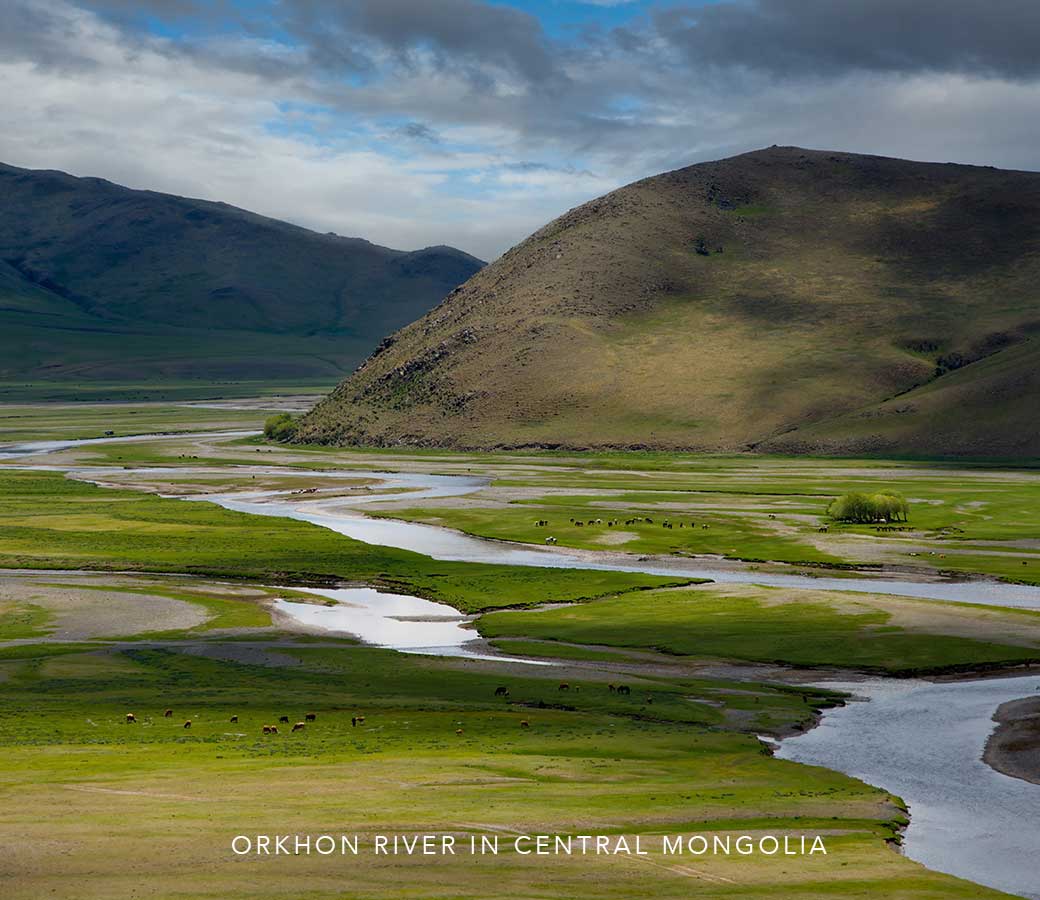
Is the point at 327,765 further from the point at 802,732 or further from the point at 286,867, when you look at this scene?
the point at 802,732

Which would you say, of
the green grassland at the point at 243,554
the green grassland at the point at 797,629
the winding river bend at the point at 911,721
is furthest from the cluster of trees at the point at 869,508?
the green grassland at the point at 797,629

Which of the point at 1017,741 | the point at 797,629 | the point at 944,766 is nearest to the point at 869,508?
the point at 797,629

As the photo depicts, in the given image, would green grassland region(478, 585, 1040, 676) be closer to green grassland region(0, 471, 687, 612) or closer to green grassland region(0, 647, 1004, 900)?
green grassland region(0, 471, 687, 612)

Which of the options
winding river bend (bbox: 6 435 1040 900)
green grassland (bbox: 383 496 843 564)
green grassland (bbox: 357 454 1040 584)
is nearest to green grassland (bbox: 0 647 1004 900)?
winding river bend (bbox: 6 435 1040 900)

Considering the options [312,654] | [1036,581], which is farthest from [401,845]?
[1036,581]

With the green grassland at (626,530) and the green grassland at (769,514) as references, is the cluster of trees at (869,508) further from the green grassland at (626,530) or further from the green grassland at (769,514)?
the green grassland at (626,530)
